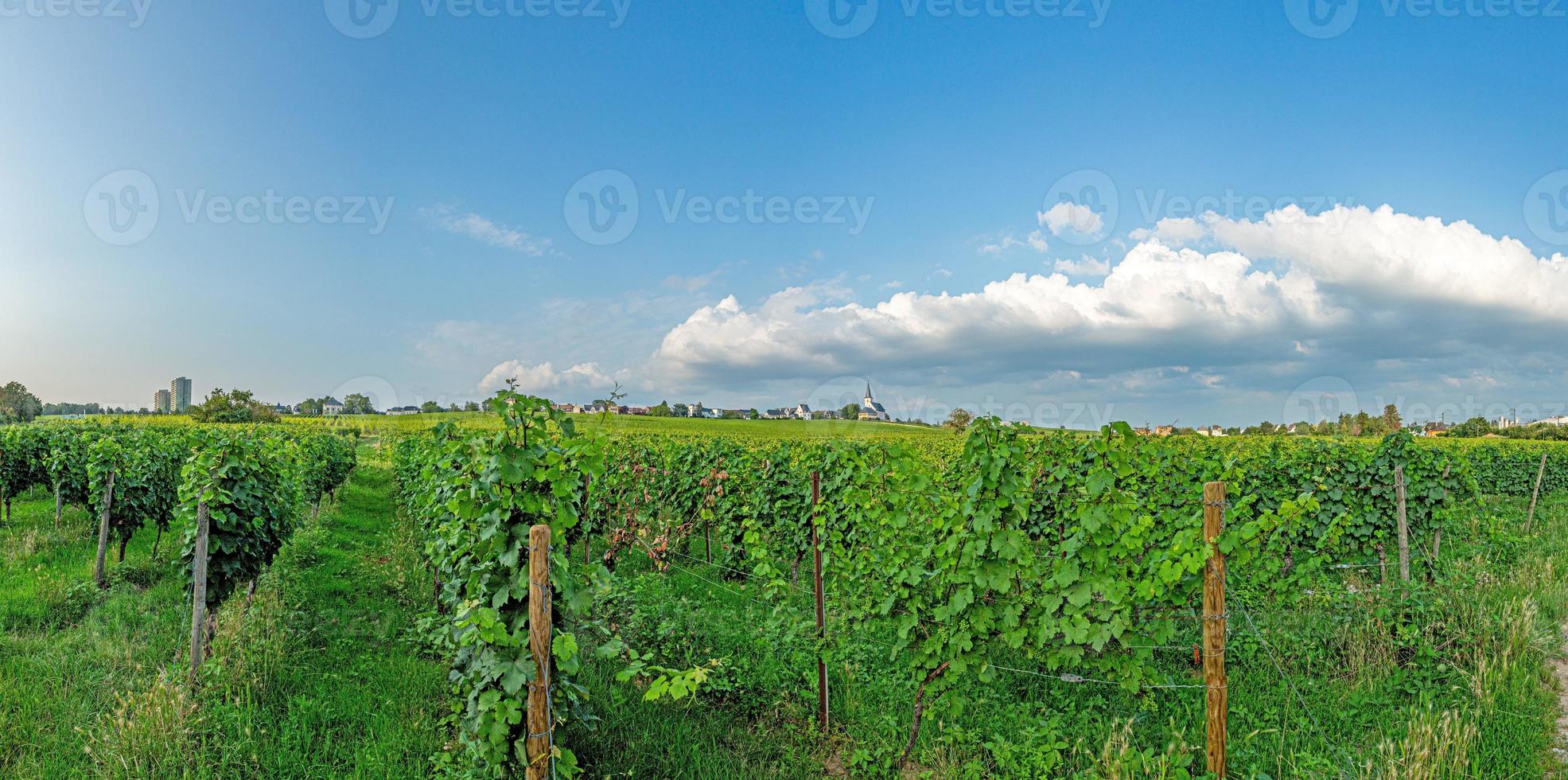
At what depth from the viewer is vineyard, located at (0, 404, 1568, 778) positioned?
4.20 m

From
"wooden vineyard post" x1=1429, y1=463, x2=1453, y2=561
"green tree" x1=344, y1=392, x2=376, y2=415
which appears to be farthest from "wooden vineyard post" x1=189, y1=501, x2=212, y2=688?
"green tree" x1=344, y1=392, x2=376, y2=415

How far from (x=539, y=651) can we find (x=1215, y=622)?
391 cm

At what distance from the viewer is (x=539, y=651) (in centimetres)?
378

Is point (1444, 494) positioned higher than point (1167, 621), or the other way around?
point (1444, 494)

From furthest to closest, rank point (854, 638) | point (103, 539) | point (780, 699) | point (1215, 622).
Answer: point (103, 539) → point (854, 638) → point (780, 699) → point (1215, 622)

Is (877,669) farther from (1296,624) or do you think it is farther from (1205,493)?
(1296,624)

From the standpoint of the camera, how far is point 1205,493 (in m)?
4.12

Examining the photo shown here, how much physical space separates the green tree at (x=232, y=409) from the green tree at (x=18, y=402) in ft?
50.9

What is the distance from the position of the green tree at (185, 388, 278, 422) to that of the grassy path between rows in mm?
71955

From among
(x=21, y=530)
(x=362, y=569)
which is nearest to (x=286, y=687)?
(x=362, y=569)

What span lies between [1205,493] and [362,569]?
11.5 meters

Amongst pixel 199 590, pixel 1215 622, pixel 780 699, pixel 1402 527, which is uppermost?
pixel 1402 527

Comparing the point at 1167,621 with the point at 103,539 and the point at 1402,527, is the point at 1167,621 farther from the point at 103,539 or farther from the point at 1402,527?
the point at 103,539

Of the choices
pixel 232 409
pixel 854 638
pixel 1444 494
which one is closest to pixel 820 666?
pixel 854 638
